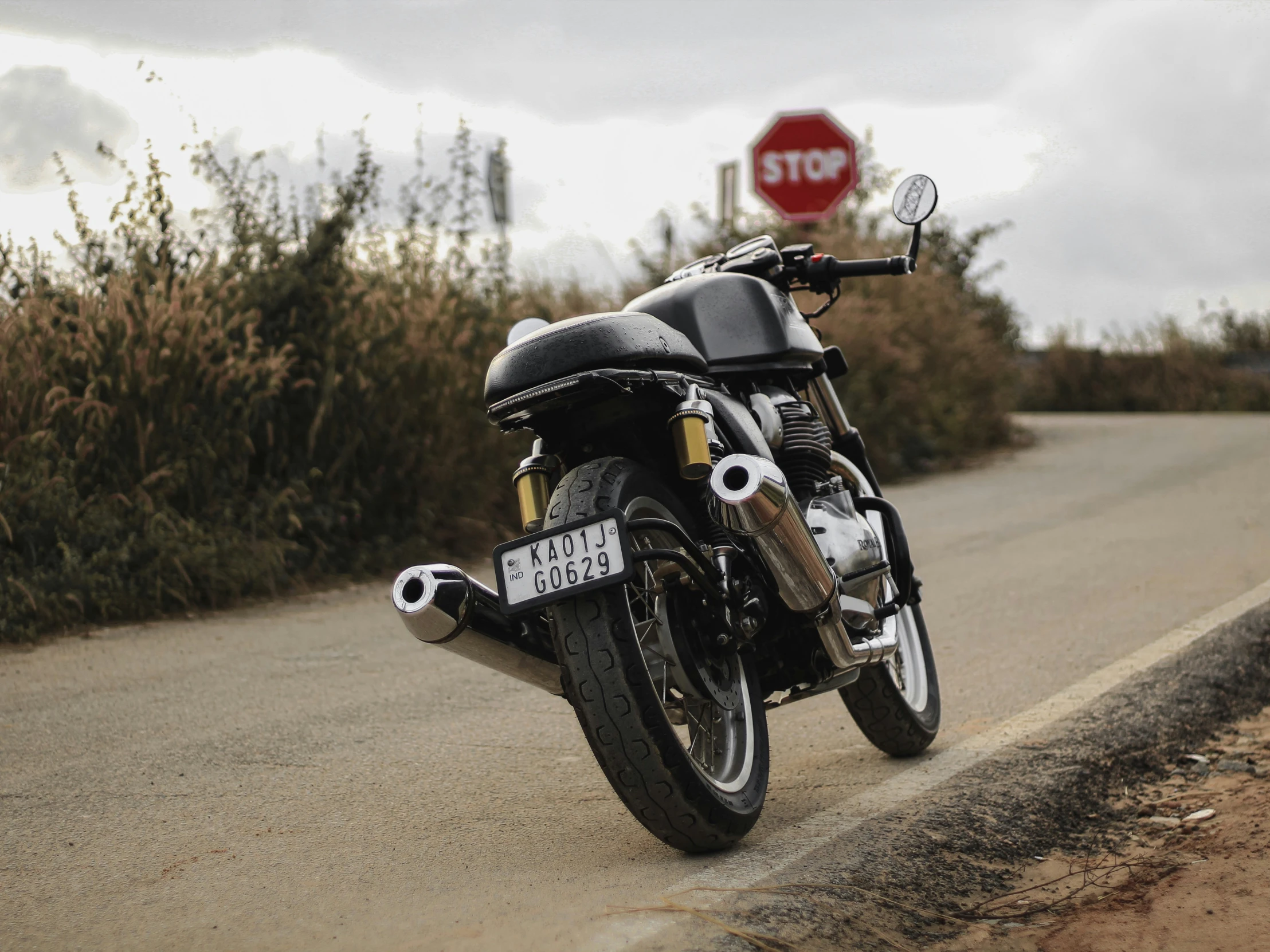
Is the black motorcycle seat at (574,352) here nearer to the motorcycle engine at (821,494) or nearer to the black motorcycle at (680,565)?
the black motorcycle at (680,565)

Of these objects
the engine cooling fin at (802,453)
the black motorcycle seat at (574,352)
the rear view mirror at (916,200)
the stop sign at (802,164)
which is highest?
the stop sign at (802,164)

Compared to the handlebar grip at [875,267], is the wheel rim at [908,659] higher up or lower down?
lower down

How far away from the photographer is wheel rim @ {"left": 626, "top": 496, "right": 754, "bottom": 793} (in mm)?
3168

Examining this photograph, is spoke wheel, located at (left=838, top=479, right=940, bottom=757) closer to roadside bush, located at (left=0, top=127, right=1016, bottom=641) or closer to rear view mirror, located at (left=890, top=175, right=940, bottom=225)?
rear view mirror, located at (left=890, top=175, right=940, bottom=225)

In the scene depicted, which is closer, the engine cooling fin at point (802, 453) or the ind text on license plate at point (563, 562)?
the ind text on license plate at point (563, 562)

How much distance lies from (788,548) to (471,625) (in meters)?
0.78

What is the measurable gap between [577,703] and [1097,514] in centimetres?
824

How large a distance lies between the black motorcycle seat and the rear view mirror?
132 centimetres

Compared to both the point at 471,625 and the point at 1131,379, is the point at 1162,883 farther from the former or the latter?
the point at 1131,379

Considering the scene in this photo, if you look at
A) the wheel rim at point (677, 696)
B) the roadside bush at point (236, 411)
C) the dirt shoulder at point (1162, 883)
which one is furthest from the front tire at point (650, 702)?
the roadside bush at point (236, 411)

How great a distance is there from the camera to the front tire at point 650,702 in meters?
2.85

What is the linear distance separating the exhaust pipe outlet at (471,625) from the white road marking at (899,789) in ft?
2.08

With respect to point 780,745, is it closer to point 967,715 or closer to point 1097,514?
point 967,715

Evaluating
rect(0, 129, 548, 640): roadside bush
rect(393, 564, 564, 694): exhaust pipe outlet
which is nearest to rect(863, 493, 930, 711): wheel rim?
rect(393, 564, 564, 694): exhaust pipe outlet
